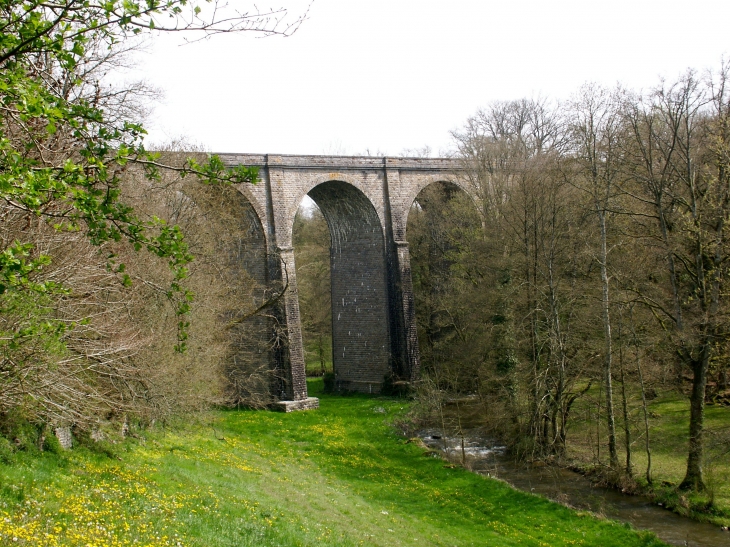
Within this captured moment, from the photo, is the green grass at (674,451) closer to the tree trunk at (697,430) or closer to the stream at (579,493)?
the tree trunk at (697,430)

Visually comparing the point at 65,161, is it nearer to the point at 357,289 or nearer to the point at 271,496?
the point at 271,496

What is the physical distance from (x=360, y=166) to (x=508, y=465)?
41.6ft

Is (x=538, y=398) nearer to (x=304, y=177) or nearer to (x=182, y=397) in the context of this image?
(x=182, y=397)

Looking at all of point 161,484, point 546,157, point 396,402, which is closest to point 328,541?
point 161,484

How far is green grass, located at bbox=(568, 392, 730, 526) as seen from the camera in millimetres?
12359

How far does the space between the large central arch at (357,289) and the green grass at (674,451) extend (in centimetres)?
876

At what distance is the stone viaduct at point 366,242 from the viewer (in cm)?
2400

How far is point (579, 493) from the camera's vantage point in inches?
557

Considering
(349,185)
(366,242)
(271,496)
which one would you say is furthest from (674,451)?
(349,185)

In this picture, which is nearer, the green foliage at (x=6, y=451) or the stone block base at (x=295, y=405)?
the green foliage at (x=6, y=451)

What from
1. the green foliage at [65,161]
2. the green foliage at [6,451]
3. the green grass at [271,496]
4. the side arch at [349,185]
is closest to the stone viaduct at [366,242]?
the side arch at [349,185]

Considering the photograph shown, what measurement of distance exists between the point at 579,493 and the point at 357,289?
13650 millimetres

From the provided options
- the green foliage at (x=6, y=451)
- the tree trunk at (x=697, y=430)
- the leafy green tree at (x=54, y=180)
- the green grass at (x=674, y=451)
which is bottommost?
the green grass at (x=674, y=451)

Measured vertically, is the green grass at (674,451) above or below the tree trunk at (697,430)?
below
